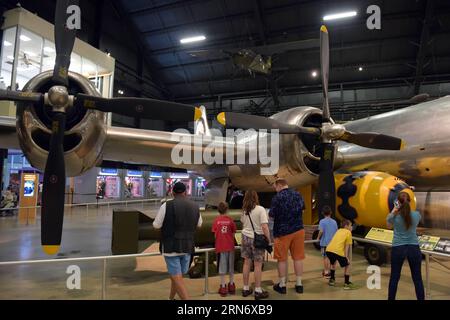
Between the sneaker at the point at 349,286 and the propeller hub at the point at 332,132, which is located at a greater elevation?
the propeller hub at the point at 332,132

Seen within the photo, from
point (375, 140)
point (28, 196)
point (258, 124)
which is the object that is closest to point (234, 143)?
point (258, 124)

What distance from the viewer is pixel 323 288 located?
16.7ft

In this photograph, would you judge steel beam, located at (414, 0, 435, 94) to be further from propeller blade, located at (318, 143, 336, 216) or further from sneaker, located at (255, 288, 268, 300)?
sneaker, located at (255, 288, 268, 300)

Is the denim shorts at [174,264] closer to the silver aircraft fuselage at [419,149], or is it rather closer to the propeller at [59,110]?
the propeller at [59,110]

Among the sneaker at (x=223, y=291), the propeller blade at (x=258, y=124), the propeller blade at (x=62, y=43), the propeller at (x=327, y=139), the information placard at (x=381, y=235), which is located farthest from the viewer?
the propeller at (x=327, y=139)

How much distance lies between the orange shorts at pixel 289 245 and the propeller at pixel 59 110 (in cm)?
235

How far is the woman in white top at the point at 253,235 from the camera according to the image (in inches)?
181

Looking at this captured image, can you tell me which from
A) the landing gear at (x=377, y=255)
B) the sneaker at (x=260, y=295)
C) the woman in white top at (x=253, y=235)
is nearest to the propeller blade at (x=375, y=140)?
the landing gear at (x=377, y=255)

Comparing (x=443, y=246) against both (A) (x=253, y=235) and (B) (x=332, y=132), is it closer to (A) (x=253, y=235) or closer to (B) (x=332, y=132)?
(B) (x=332, y=132)

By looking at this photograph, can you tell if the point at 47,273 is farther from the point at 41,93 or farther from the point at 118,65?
the point at 118,65

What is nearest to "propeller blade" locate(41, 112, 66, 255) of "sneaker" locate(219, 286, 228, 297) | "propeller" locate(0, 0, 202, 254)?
"propeller" locate(0, 0, 202, 254)

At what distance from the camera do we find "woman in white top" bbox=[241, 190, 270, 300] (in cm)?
459

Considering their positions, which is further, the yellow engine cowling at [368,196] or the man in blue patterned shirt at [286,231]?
the yellow engine cowling at [368,196]
